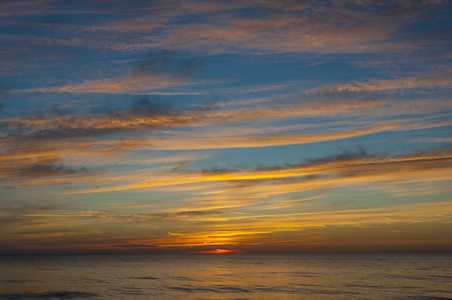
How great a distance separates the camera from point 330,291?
62.2 metres

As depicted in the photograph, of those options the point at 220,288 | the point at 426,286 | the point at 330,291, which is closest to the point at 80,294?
the point at 220,288

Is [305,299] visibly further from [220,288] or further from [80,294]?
[80,294]

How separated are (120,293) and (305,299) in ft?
90.5

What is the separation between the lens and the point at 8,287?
69.1 meters

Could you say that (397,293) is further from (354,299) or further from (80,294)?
(80,294)

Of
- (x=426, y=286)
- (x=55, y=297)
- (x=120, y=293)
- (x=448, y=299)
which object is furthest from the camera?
(x=426, y=286)

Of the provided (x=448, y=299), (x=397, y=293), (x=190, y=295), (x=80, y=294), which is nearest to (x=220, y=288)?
(x=190, y=295)

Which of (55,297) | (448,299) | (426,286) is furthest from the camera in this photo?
(426,286)

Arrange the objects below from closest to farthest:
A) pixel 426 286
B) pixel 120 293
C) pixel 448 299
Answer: pixel 448 299 < pixel 120 293 < pixel 426 286

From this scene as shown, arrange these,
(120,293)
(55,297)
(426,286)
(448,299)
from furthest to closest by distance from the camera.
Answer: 1. (426,286)
2. (120,293)
3. (55,297)
4. (448,299)

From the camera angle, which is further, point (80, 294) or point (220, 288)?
point (220, 288)

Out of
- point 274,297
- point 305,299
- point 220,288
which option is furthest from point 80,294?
point 305,299

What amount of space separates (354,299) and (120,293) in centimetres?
3397

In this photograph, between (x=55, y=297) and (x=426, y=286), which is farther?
(x=426, y=286)
